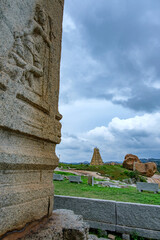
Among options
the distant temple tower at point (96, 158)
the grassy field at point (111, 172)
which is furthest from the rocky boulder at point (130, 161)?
the grassy field at point (111, 172)

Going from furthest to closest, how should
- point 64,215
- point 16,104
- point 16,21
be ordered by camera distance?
point 64,215 < point 16,21 < point 16,104

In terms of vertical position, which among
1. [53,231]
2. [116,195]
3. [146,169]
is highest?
[53,231]

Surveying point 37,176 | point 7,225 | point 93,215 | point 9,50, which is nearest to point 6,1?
point 9,50

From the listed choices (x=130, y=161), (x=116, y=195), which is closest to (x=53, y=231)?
(x=116, y=195)

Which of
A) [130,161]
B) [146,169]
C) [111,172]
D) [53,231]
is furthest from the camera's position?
[130,161]

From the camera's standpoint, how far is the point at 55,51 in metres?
3.12

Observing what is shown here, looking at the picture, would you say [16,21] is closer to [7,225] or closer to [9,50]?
[9,50]

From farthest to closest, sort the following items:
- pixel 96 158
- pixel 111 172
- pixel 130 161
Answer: pixel 96 158 → pixel 130 161 → pixel 111 172

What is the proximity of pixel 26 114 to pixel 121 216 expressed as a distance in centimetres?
300

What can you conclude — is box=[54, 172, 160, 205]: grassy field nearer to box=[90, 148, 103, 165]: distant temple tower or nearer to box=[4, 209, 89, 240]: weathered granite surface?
box=[4, 209, 89, 240]: weathered granite surface

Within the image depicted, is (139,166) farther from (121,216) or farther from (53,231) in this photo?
(53,231)

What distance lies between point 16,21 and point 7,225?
2.30 m

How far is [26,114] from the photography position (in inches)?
82.8

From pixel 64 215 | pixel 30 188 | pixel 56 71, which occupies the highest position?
pixel 56 71
